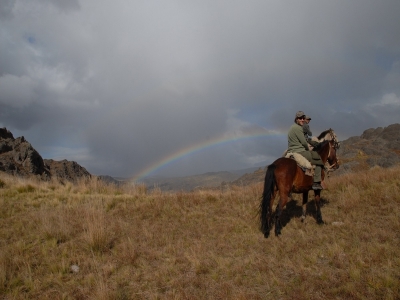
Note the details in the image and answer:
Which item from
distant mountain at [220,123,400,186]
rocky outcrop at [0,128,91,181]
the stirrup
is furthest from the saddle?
rocky outcrop at [0,128,91,181]

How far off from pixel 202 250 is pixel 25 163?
2828cm

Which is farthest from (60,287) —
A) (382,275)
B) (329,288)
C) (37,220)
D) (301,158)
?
(301,158)

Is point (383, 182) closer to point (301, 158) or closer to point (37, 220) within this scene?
point (301, 158)

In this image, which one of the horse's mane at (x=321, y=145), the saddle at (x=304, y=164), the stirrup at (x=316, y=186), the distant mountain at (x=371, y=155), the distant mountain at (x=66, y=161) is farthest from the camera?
the distant mountain at (x=66, y=161)

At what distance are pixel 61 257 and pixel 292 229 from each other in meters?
6.22

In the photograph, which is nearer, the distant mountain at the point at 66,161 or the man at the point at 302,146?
the man at the point at 302,146

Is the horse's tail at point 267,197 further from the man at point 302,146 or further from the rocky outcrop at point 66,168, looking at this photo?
the rocky outcrop at point 66,168

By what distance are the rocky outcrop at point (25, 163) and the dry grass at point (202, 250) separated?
56.9ft

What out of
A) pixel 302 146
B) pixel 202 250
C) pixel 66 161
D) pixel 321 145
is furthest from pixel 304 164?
pixel 66 161

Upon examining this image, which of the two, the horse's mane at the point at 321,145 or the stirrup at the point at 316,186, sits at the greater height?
the horse's mane at the point at 321,145

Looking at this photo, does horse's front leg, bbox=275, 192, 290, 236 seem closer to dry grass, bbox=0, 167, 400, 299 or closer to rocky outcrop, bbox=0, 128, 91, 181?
dry grass, bbox=0, 167, 400, 299

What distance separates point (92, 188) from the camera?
13320 mm

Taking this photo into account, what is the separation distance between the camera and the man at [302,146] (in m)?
7.95

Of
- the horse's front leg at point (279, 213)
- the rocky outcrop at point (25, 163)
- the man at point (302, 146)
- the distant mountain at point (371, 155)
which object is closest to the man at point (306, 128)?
the man at point (302, 146)
